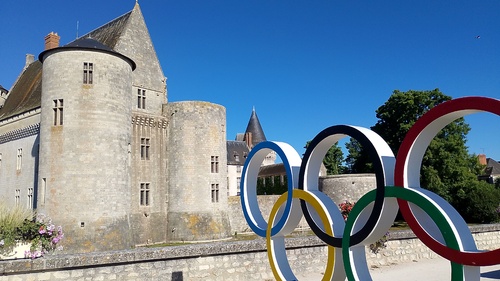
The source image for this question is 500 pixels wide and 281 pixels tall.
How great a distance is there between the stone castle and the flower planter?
32.0 feet

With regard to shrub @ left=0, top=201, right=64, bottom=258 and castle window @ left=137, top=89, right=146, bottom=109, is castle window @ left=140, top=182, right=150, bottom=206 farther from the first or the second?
shrub @ left=0, top=201, right=64, bottom=258

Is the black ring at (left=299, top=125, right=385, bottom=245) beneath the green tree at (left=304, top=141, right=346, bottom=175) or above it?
beneath

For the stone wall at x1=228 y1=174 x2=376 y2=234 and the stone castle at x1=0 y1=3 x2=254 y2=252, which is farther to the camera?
the stone wall at x1=228 y1=174 x2=376 y2=234

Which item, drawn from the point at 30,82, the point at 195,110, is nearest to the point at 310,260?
the point at 195,110

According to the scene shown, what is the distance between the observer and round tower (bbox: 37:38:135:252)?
698 inches

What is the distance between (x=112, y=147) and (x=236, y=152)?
100ft

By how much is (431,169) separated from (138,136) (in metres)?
21.3

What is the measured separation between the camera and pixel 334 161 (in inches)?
1950

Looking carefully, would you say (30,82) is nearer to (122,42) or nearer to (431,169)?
(122,42)

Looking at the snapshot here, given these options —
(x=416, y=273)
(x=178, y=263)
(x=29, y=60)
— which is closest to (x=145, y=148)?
(x=178, y=263)

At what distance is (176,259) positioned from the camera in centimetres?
873

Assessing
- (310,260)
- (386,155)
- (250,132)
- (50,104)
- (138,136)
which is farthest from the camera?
(250,132)

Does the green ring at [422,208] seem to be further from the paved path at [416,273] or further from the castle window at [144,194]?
the castle window at [144,194]

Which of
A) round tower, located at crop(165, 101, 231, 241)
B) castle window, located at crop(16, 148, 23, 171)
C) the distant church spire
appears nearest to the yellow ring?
round tower, located at crop(165, 101, 231, 241)
